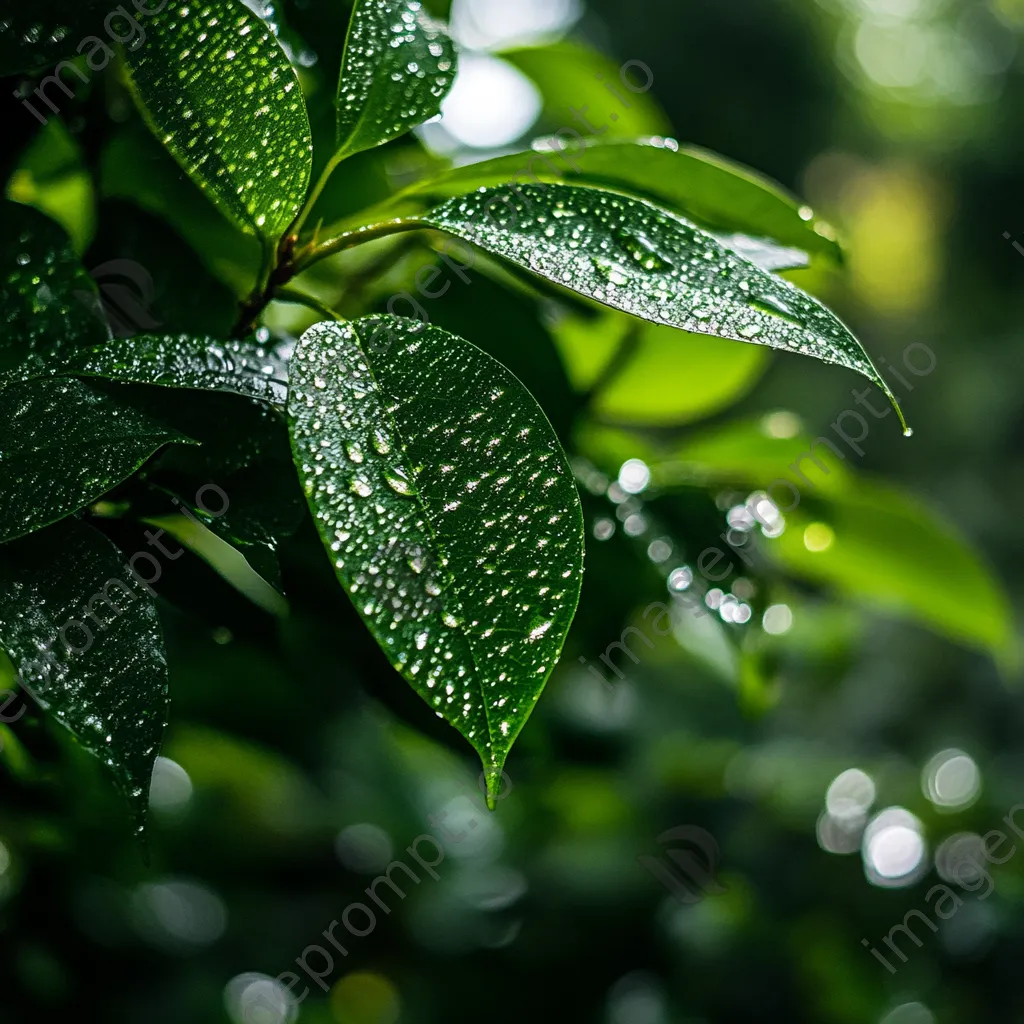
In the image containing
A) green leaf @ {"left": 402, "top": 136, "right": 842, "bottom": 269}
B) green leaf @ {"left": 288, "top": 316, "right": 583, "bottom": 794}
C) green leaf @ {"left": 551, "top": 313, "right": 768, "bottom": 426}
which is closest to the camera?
green leaf @ {"left": 288, "top": 316, "right": 583, "bottom": 794}

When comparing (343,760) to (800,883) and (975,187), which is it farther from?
(975,187)

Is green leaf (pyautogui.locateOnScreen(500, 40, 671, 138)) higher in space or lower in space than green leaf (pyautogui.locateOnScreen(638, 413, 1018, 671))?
higher

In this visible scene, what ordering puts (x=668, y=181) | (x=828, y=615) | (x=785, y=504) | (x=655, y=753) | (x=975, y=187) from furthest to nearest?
(x=975, y=187) < (x=655, y=753) < (x=828, y=615) < (x=785, y=504) < (x=668, y=181)

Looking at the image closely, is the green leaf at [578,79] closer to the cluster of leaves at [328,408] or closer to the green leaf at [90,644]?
the cluster of leaves at [328,408]

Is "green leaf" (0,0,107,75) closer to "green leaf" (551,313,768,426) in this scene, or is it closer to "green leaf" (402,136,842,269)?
"green leaf" (402,136,842,269)

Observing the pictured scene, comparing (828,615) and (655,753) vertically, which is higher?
(828,615)

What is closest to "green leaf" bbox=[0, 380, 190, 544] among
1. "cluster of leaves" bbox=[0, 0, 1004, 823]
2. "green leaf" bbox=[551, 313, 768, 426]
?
"cluster of leaves" bbox=[0, 0, 1004, 823]

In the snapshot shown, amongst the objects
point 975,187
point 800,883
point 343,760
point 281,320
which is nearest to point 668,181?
point 281,320
